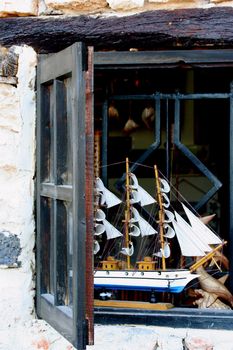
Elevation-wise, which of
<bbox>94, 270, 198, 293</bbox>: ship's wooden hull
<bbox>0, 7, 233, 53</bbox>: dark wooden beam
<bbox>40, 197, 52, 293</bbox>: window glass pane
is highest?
<bbox>0, 7, 233, 53</bbox>: dark wooden beam

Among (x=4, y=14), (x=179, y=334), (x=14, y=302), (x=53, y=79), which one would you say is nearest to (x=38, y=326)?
(x=14, y=302)

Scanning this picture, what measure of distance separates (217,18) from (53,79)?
2.30 ft

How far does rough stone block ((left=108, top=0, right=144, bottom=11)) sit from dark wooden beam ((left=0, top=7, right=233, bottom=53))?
5cm

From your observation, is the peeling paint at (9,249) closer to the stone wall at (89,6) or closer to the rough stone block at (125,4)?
the stone wall at (89,6)

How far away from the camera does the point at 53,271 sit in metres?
2.90

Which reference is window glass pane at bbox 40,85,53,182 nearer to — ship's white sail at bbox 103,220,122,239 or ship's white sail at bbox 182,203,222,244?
ship's white sail at bbox 103,220,122,239

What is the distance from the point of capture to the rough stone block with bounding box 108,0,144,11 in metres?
3.08

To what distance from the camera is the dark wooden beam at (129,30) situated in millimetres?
3021

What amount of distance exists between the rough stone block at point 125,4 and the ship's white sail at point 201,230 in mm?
896

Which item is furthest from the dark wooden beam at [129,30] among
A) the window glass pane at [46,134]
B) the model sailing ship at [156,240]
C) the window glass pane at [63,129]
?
the model sailing ship at [156,240]

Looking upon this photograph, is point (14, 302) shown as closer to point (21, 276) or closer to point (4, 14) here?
point (21, 276)

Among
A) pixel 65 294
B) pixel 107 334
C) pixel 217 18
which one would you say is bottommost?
pixel 107 334

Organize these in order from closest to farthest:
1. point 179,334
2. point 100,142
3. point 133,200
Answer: point 179,334 → point 133,200 → point 100,142

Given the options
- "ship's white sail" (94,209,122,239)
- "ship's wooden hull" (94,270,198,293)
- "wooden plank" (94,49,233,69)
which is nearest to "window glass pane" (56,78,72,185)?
"wooden plank" (94,49,233,69)
